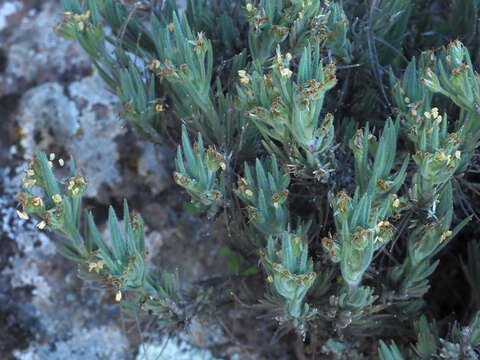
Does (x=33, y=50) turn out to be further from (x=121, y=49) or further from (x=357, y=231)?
(x=357, y=231)

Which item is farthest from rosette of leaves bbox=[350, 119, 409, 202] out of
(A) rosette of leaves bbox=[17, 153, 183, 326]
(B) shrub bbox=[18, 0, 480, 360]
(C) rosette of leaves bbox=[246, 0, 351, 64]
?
(A) rosette of leaves bbox=[17, 153, 183, 326]

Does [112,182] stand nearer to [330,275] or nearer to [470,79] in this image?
[330,275]

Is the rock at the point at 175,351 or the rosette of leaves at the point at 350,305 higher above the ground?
the rosette of leaves at the point at 350,305

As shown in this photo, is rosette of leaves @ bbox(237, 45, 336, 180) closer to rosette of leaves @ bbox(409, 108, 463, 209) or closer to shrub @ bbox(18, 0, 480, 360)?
shrub @ bbox(18, 0, 480, 360)

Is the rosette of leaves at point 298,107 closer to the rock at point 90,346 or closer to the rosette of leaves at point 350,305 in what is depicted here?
the rosette of leaves at point 350,305

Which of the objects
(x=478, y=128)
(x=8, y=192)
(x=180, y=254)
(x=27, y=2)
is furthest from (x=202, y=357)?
(x=27, y=2)

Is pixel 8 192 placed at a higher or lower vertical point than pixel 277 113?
lower

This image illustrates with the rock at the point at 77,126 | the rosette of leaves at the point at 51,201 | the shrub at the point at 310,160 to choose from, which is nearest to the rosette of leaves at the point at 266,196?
the shrub at the point at 310,160
